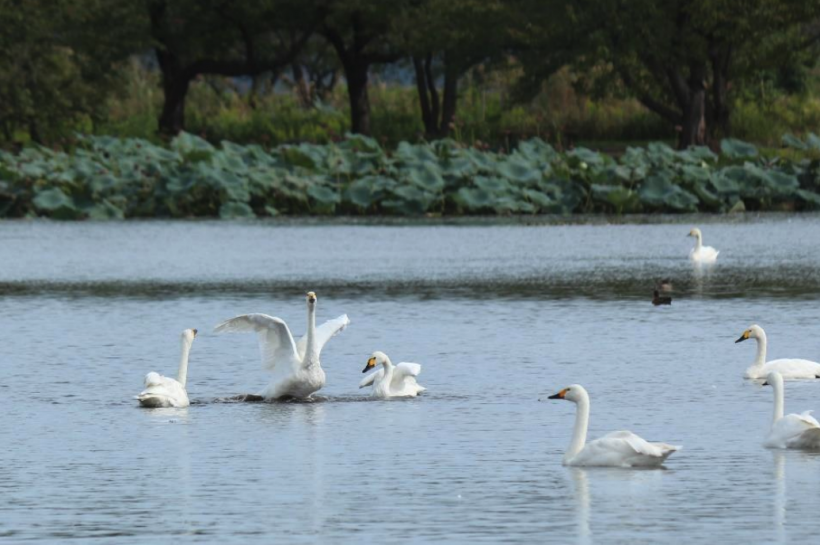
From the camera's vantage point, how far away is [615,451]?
13180 mm

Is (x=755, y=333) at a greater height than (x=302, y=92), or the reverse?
(x=302, y=92)

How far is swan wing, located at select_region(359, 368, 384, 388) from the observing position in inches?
668

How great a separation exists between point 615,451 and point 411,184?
101ft

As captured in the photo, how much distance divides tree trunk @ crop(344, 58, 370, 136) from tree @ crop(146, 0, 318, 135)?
5.32ft

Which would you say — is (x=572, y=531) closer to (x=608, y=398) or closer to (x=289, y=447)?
(x=289, y=447)

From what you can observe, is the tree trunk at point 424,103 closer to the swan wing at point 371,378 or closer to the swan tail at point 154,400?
the swan wing at point 371,378

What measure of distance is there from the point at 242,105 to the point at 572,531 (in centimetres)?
6113

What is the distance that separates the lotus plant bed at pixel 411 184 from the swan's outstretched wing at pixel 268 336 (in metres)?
26.2

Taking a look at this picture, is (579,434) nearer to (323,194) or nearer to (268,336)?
(268,336)

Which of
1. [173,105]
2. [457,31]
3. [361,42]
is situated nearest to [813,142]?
[457,31]

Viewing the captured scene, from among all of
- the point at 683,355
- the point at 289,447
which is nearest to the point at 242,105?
the point at 683,355

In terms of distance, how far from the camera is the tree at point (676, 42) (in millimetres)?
50281

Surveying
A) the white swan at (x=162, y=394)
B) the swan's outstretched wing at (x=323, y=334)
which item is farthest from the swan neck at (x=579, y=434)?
the white swan at (x=162, y=394)

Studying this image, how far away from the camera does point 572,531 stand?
36.4 ft
